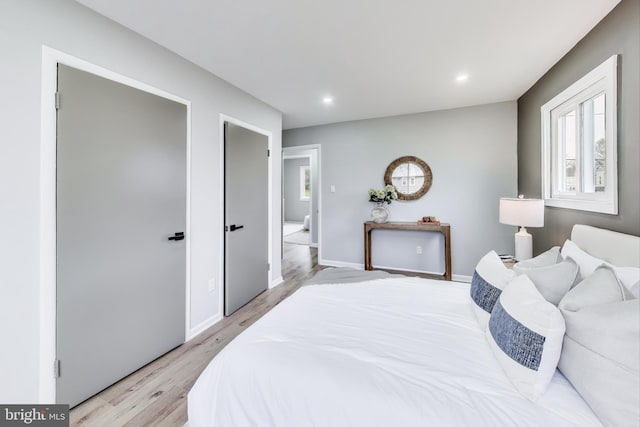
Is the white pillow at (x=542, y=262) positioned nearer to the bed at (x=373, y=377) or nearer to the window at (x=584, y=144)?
the bed at (x=373, y=377)

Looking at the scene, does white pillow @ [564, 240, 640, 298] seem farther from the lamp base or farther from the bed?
the lamp base

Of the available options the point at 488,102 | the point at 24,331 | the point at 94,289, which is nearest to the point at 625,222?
the point at 488,102

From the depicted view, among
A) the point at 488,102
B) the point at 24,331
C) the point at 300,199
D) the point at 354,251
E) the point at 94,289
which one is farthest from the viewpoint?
the point at 300,199

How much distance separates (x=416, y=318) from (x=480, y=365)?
1.35ft

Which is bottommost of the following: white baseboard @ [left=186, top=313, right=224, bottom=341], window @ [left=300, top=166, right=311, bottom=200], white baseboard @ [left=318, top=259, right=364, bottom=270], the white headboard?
white baseboard @ [left=186, top=313, right=224, bottom=341]

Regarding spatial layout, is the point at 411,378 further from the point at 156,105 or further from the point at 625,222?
the point at 156,105

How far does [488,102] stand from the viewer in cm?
354

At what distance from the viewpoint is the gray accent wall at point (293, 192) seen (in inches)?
380

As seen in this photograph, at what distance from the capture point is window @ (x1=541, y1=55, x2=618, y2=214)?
1790mm

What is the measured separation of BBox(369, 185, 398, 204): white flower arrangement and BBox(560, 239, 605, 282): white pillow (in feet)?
7.65

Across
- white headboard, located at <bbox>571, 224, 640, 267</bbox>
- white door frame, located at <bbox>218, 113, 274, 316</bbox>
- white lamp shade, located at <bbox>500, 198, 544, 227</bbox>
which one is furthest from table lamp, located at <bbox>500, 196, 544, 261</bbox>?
white door frame, located at <bbox>218, 113, 274, 316</bbox>

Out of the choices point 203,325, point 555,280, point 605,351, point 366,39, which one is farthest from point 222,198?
point 605,351

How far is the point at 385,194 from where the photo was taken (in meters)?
4.00

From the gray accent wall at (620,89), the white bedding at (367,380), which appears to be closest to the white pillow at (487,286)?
the white bedding at (367,380)
